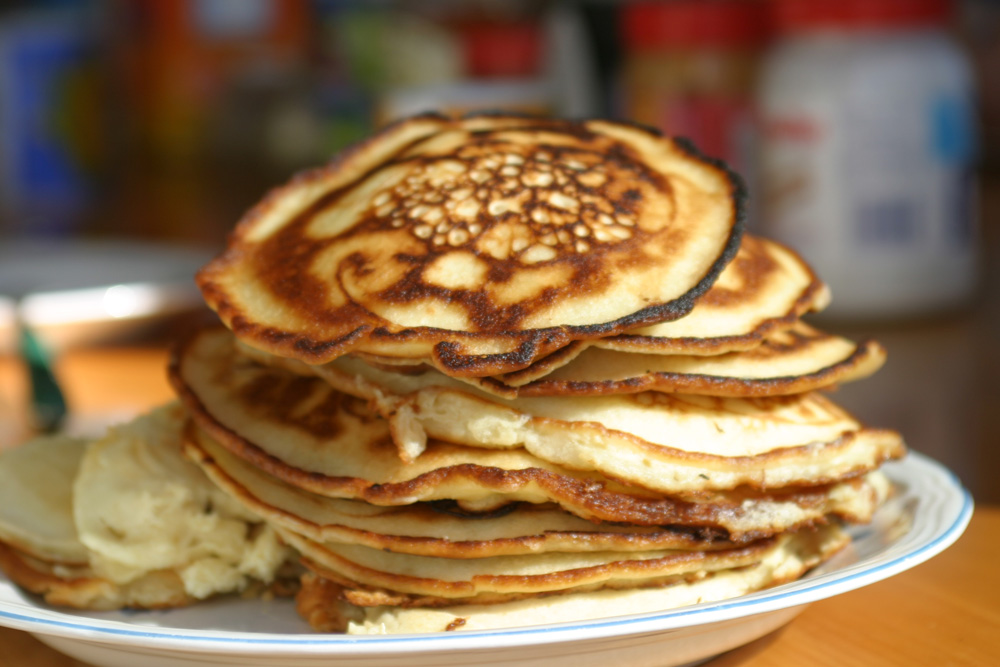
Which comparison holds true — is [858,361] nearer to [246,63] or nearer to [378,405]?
[378,405]

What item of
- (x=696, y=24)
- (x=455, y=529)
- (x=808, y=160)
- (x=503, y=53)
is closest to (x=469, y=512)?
(x=455, y=529)

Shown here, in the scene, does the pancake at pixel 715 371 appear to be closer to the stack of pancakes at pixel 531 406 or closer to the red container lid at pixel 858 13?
the stack of pancakes at pixel 531 406

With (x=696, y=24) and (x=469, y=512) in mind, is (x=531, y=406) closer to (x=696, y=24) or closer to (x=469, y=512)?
(x=469, y=512)

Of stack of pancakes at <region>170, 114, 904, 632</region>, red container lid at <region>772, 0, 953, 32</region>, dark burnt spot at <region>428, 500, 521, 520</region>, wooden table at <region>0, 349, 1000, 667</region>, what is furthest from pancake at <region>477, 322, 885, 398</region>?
red container lid at <region>772, 0, 953, 32</region>

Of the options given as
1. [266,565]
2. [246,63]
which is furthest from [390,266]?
[246,63]

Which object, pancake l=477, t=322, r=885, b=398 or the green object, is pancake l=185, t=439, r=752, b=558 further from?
the green object

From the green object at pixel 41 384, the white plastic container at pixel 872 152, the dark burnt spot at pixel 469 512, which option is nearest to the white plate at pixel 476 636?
the dark burnt spot at pixel 469 512
